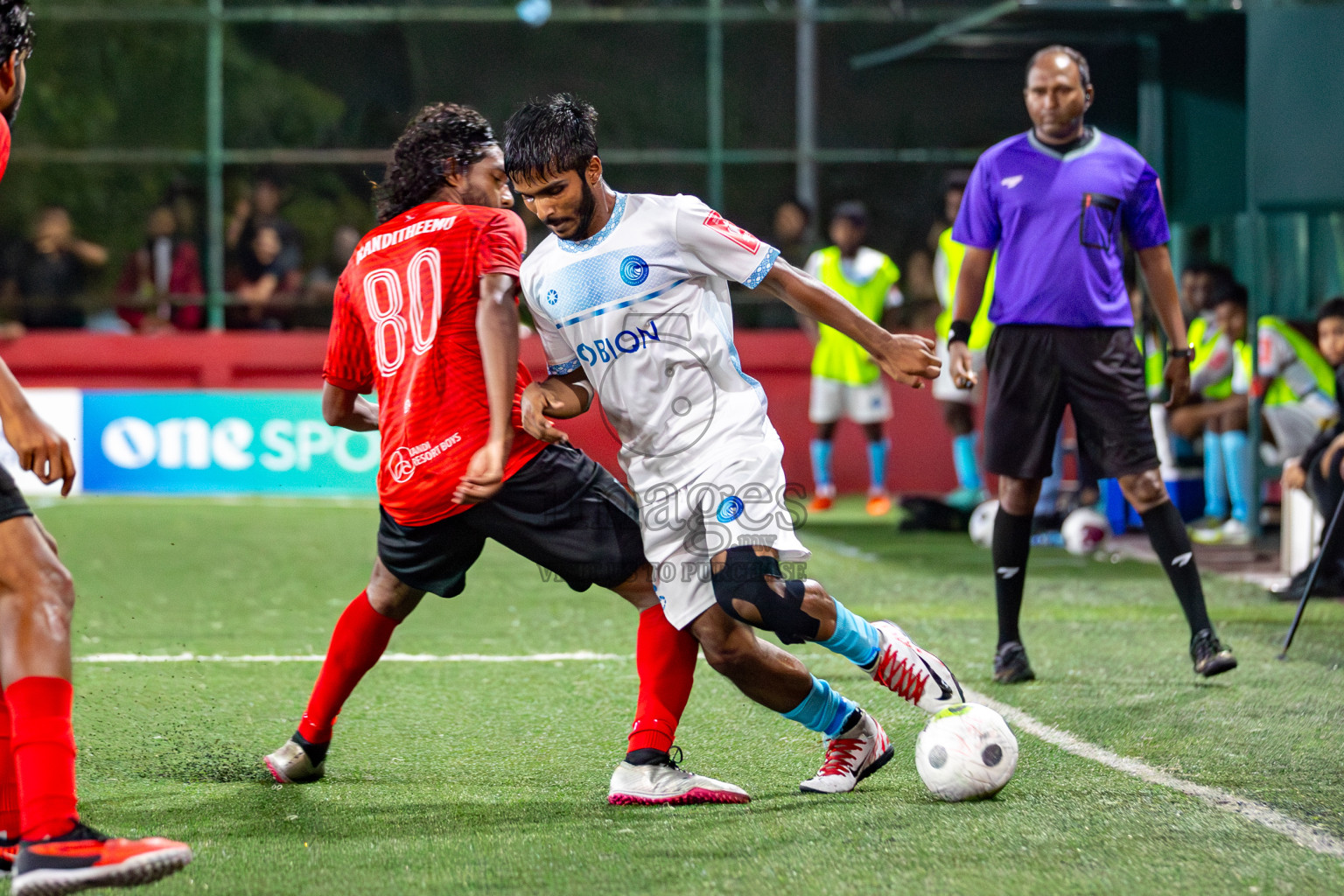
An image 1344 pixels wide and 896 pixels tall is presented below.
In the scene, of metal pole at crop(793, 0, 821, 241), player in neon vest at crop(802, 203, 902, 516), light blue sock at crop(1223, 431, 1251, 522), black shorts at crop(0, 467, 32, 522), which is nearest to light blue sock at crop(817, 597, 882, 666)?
black shorts at crop(0, 467, 32, 522)

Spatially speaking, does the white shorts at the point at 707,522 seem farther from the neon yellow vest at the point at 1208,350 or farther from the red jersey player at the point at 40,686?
the neon yellow vest at the point at 1208,350

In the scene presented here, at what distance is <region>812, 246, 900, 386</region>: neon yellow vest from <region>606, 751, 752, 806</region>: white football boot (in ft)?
27.5

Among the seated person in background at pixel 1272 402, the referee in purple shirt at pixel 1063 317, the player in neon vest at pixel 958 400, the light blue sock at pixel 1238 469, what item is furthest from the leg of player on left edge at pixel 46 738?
the player in neon vest at pixel 958 400

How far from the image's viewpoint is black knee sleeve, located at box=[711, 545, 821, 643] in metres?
3.62

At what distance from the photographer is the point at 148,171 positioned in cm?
1581

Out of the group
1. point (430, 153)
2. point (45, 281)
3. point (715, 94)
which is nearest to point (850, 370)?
point (715, 94)

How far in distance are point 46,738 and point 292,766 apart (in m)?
1.08

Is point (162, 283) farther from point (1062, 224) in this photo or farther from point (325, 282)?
point (1062, 224)

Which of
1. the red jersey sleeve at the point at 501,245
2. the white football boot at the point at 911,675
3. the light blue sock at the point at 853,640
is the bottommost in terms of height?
the white football boot at the point at 911,675

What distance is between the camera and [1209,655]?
509 centimetres

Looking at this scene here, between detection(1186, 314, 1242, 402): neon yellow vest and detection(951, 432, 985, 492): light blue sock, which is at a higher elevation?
detection(1186, 314, 1242, 402): neon yellow vest

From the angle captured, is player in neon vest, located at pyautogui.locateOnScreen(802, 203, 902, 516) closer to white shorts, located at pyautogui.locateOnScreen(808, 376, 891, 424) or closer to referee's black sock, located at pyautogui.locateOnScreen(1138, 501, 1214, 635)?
white shorts, located at pyautogui.locateOnScreen(808, 376, 891, 424)

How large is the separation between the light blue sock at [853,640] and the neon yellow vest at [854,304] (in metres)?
8.32

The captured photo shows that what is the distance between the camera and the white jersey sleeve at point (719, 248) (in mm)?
3682
